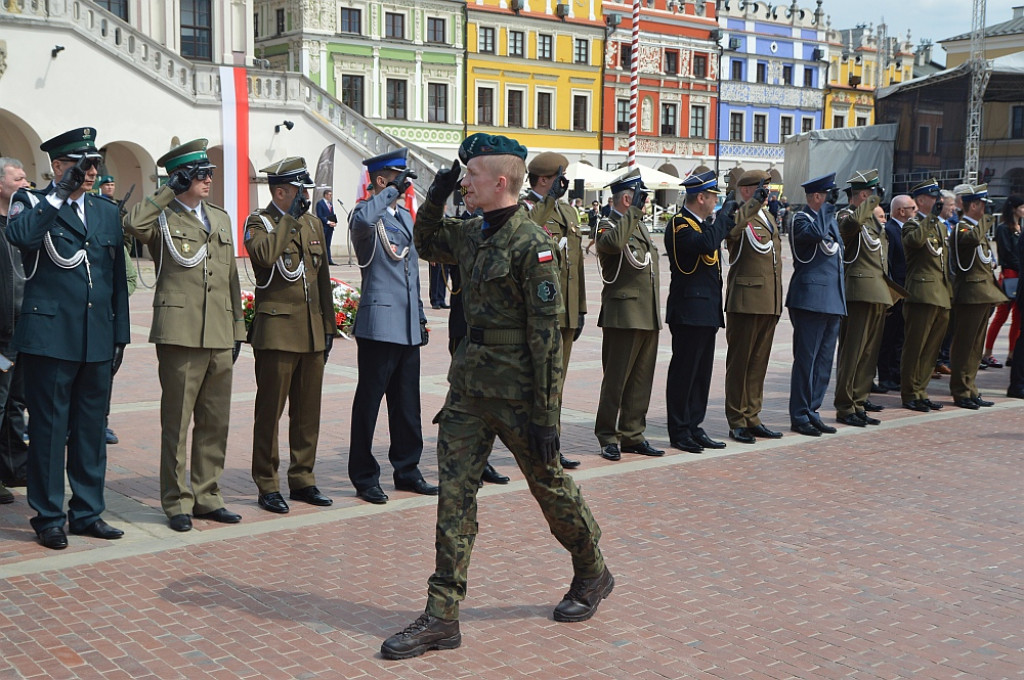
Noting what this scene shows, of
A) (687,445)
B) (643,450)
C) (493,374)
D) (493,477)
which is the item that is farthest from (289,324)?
(687,445)

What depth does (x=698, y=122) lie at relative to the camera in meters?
64.9

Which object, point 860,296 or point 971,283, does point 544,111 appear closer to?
point 971,283

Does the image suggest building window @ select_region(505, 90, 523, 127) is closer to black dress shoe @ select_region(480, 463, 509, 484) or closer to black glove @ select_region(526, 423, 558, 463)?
black dress shoe @ select_region(480, 463, 509, 484)

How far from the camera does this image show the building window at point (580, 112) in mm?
59375

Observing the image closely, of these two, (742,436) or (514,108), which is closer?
(742,436)

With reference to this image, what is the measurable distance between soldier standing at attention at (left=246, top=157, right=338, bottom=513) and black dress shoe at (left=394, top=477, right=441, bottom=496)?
21.7 inches

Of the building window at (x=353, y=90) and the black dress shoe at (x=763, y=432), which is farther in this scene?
the building window at (x=353, y=90)

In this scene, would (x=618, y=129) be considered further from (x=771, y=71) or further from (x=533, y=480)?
(x=533, y=480)

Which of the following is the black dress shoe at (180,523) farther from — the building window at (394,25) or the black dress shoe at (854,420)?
the building window at (394,25)

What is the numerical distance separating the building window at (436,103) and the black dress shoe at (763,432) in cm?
4650

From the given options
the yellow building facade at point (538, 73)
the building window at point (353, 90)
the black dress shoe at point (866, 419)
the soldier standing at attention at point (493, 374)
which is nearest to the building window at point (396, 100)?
the building window at point (353, 90)

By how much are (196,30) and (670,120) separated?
3316 cm

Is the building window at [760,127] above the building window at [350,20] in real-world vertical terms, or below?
below

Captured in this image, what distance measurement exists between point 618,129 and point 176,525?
56.5 meters
